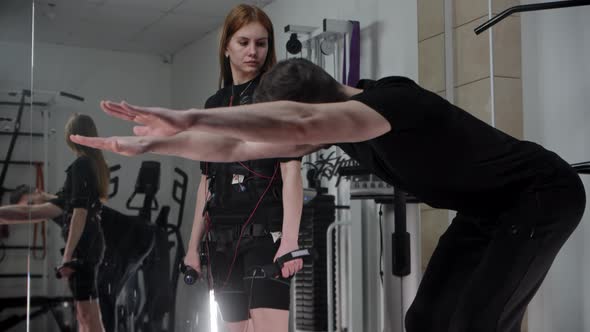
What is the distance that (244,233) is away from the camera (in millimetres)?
2590

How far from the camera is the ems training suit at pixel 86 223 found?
8.82ft

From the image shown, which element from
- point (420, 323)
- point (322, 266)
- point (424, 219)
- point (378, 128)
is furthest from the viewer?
point (424, 219)

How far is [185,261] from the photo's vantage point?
2727 mm

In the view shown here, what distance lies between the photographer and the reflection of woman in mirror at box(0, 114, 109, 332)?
269cm

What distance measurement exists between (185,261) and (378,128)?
3.84ft

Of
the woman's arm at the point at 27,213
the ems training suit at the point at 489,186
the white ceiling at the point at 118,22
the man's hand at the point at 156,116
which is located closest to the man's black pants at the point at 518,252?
the ems training suit at the point at 489,186

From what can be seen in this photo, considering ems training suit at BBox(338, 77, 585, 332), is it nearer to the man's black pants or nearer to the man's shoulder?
the man's black pants

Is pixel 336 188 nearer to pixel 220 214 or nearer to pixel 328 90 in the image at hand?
pixel 220 214

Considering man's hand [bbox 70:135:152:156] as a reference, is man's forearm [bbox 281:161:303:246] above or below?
below

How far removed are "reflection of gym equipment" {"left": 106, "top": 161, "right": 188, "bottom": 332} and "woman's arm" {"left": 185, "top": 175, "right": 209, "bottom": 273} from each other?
5 cm

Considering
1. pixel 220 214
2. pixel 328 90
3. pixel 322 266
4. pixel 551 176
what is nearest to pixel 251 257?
pixel 220 214

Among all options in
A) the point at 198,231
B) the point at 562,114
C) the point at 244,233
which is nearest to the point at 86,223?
the point at 198,231

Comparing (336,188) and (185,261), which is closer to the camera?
(185,261)

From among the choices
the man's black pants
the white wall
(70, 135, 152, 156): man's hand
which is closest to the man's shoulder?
(70, 135, 152, 156): man's hand
